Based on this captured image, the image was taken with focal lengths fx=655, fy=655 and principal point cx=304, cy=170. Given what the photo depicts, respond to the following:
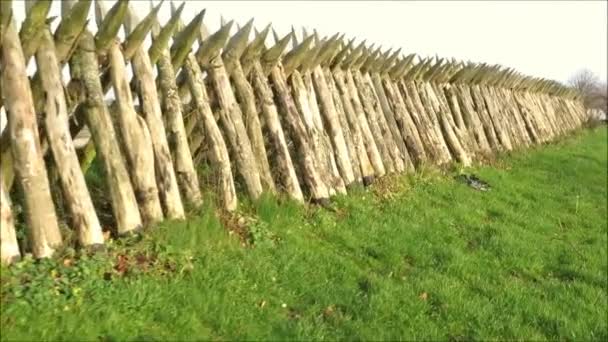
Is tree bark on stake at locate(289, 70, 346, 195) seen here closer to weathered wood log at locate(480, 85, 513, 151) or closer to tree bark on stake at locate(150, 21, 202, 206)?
tree bark on stake at locate(150, 21, 202, 206)

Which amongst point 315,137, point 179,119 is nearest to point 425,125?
point 315,137

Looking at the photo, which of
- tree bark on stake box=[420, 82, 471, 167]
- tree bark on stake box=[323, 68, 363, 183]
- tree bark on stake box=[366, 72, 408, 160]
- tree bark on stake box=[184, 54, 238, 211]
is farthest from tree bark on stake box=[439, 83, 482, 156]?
tree bark on stake box=[184, 54, 238, 211]

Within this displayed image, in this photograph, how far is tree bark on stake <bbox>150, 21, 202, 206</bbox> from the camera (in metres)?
5.44

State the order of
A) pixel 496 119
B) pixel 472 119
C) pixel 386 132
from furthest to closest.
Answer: pixel 496 119 < pixel 472 119 < pixel 386 132

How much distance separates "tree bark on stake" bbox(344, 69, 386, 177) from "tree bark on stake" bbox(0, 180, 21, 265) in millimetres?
4788

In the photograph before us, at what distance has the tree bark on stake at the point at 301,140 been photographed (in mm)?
6672

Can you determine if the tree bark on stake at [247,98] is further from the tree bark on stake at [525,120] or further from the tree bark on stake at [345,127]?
the tree bark on stake at [525,120]

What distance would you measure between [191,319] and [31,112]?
5.56ft

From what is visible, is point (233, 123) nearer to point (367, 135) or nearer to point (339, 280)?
point (339, 280)

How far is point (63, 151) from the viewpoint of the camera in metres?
4.37

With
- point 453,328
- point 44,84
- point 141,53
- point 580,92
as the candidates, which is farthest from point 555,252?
point 580,92

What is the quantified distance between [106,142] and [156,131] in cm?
56

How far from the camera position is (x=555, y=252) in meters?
6.86

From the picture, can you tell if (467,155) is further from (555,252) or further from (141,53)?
(141,53)
